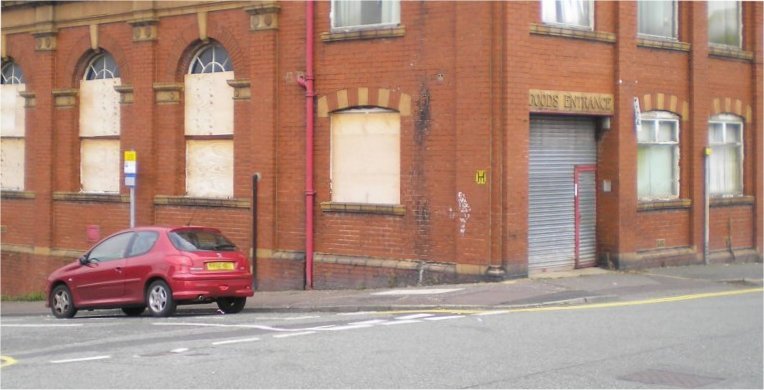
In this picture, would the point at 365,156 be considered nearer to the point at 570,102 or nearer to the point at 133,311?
the point at 570,102

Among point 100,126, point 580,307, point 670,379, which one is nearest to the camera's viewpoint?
point 670,379

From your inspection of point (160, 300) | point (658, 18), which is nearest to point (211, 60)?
point (160, 300)

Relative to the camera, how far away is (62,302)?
1862cm

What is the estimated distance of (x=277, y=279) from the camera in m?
22.2

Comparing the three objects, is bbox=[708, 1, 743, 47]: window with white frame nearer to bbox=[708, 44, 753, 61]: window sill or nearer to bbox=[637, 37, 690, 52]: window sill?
bbox=[708, 44, 753, 61]: window sill

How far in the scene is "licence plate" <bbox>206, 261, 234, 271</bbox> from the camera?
55.9 feet

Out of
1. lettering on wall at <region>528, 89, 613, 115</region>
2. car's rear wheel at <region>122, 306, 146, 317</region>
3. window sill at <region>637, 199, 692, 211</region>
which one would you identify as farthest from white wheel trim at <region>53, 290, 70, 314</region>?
window sill at <region>637, 199, 692, 211</region>

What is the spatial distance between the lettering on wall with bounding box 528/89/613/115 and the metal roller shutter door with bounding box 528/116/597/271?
44cm

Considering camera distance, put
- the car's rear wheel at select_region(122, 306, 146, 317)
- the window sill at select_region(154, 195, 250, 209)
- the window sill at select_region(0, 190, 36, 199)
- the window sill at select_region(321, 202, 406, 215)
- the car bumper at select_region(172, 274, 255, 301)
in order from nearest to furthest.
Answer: the car bumper at select_region(172, 274, 255, 301) < the car's rear wheel at select_region(122, 306, 146, 317) < the window sill at select_region(321, 202, 406, 215) < the window sill at select_region(154, 195, 250, 209) < the window sill at select_region(0, 190, 36, 199)

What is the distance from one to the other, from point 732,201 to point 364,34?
10082 millimetres

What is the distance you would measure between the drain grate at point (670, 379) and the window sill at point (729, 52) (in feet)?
48.8

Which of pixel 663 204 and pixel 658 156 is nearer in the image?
pixel 663 204

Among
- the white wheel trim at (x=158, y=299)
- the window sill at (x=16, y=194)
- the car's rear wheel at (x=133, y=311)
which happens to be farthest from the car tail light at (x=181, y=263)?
the window sill at (x=16, y=194)

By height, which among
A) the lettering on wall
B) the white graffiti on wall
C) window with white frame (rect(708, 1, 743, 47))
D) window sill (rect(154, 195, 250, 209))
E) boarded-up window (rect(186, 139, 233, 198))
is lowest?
the white graffiti on wall
